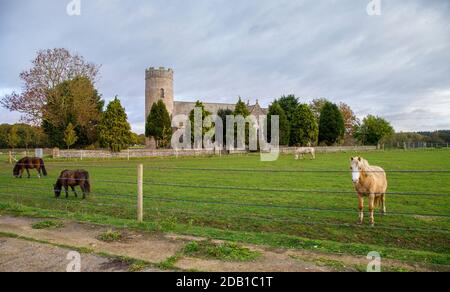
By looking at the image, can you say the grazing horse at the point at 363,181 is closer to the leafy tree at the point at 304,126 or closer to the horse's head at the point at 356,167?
the horse's head at the point at 356,167

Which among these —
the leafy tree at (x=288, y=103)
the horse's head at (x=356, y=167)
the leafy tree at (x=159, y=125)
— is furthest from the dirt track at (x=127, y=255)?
the leafy tree at (x=288, y=103)

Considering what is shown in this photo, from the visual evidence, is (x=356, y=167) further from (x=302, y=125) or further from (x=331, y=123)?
(x=331, y=123)

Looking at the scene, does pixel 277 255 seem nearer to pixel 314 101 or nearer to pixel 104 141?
pixel 104 141

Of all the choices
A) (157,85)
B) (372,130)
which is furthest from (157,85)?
(372,130)

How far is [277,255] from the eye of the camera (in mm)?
4453

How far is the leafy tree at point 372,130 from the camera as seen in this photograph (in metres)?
66.4

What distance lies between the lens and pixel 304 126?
2125 inches

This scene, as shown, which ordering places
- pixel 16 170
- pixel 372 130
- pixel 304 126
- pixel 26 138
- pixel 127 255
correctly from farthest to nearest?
pixel 372 130 < pixel 26 138 < pixel 304 126 < pixel 16 170 < pixel 127 255

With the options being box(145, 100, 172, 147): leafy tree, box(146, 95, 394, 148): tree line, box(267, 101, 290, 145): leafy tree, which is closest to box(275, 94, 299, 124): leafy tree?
box(146, 95, 394, 148): tree line

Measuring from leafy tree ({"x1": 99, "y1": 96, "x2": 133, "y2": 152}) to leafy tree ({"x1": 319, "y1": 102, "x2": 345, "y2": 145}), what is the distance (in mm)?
37065

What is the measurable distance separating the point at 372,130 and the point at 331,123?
13337 millimetres

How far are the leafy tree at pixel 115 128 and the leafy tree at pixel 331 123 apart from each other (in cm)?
3706
